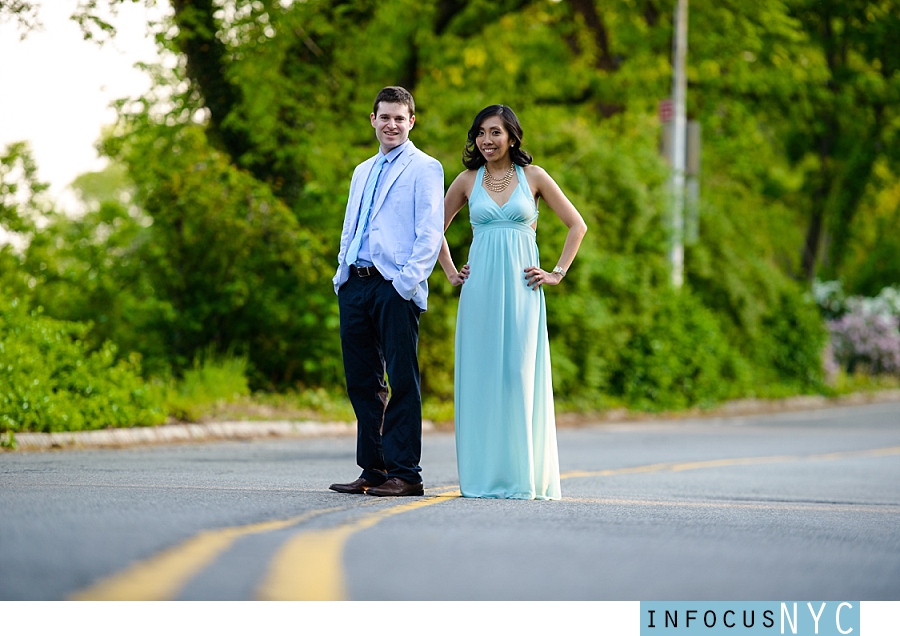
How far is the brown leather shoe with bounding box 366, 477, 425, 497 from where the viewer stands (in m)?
6.69

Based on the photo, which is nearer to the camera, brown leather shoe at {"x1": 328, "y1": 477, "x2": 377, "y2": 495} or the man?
the man

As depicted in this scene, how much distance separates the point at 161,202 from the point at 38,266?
5.49 ft

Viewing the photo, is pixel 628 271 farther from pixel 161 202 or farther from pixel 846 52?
pixel 846 52

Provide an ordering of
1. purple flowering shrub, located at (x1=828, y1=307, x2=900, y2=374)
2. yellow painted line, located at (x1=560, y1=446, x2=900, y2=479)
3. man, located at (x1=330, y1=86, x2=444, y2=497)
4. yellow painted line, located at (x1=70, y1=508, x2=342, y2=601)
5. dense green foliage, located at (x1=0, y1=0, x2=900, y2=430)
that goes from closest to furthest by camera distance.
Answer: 1. yellow painted line, located at (x1=70, y1=508, x2=342, y2=601)
2. man, located at (x1=330, y1=86, x2=444, y2=497)
3. yellow painted line, located at (x1=560, y1=446, x2=900, y2=479)
4. dense green foliage, located at (x1=0, y1=0, x2=900, y2=430)
5. purple flowering shrub, located at (x1=828, y1=307, x2=900, y2=374)

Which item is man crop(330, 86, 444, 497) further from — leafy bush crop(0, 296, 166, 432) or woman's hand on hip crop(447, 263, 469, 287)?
leafy bush crop(0, 296, 166, 432)

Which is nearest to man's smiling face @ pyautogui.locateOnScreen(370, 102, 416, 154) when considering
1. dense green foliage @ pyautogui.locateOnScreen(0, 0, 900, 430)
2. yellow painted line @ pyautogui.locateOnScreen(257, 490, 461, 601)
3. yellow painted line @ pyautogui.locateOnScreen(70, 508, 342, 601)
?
yellow painted line @ pyautogui.locateOnScreen(257, 490, 461, 601)

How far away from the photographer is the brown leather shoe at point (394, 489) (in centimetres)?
669

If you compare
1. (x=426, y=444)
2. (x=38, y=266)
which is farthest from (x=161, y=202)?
(x=426, y=444)

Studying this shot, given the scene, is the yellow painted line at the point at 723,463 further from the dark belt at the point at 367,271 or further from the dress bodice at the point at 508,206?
the dark belt at the point at 367,271

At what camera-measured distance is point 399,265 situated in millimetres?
6672

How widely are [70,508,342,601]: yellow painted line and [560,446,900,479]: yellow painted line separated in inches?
194

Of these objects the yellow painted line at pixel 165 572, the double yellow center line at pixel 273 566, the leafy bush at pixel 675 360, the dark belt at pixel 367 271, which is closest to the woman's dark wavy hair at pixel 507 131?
the dark belt at pixel 367 271

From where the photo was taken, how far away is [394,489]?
6707mm

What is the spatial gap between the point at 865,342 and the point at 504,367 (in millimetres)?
26177
